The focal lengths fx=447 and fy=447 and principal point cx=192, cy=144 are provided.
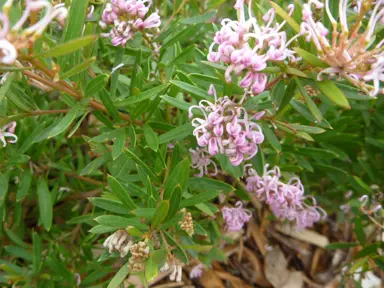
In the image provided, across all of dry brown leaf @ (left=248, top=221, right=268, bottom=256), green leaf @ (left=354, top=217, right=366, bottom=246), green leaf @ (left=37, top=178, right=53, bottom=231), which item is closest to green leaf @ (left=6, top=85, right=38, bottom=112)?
green leaf @ (left=37, top=178, right=53, bottom=231)

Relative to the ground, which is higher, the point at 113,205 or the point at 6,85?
the point at 6,85

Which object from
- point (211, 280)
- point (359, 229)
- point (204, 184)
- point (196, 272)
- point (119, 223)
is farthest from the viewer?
point (211, 280)

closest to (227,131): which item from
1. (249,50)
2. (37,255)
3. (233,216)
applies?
(249,50)

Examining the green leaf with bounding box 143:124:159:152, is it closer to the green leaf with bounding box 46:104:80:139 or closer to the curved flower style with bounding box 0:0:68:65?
the green leaf with bounding box 46:104:80:139

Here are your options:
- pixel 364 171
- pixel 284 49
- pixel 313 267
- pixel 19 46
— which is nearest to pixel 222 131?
pixel 284 49

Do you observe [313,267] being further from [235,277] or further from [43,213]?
[43,213]

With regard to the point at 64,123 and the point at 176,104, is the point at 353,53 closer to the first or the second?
the point at 176,104

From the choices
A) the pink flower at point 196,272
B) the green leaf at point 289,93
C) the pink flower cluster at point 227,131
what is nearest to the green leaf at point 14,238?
the pink flower at point 196,272

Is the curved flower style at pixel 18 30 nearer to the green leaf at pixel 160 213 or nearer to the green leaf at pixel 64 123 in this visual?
the green leaf at pixel 64 123
